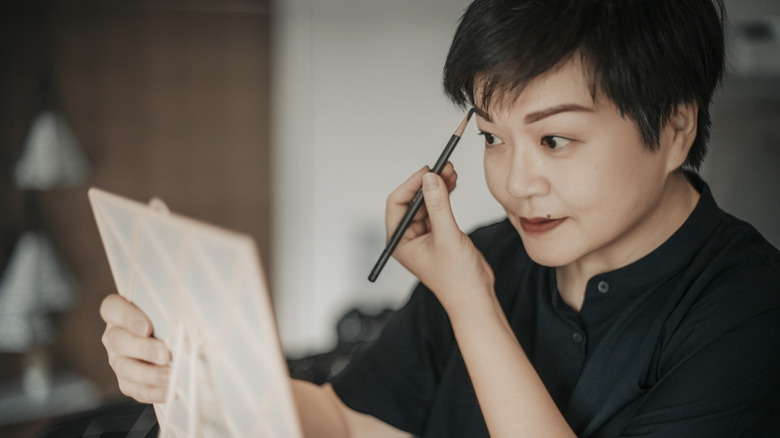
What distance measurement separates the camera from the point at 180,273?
50cm

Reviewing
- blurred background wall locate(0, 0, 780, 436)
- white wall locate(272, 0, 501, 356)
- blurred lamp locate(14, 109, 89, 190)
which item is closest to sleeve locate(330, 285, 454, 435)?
blurred background wall locate(0, 0, 780, 436)

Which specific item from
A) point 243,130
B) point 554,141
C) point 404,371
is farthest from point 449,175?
point 243,130

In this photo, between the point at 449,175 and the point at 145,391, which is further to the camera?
the point at 449,175

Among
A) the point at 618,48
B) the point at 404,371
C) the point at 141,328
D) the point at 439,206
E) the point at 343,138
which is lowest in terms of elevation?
the point at 404,371

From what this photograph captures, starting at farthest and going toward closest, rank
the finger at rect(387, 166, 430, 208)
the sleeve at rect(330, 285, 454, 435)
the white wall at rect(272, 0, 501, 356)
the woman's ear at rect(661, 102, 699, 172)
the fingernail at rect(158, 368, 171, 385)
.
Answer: the white wall at rect(272, 0, 501, 356)
the sleeve at rect(330, 285, 454, 435)
the finger at rect(387, 166, 430, 208)
the woman's ear at rect(661, 102, 699, 172)
the fingernail at rect(158, 368, 171, 385)

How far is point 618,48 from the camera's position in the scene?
0.64 metres

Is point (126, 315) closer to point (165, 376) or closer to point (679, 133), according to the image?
point (165, 376)

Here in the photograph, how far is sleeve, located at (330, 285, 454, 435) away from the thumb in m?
0.23

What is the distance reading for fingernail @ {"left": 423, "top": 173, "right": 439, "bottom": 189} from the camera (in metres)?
0.72

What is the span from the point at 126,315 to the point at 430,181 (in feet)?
1.09

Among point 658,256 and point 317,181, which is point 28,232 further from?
point 658,256

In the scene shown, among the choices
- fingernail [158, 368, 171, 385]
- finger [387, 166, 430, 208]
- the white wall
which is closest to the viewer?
fingernail [158, 368, 171, 385]

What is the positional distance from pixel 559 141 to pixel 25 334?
220cm

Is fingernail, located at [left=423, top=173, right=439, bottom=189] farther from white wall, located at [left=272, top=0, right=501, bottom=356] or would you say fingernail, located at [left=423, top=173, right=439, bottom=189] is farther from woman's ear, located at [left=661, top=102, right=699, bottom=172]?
white wall, located at [left=272, top=0, right=501, bottom=356]
